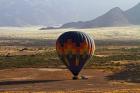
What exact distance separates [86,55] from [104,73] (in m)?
8.37

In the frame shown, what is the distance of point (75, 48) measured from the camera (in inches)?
2199

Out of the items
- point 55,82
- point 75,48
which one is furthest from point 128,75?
point 55,82

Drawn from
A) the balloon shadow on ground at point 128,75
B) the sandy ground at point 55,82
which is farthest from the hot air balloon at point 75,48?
the balloon shadow on ground at point 128,75

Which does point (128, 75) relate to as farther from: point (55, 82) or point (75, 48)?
point (55, 82)

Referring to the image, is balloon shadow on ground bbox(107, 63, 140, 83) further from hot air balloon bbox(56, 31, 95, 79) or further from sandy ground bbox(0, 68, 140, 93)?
hot air balloon bbox(56, 31, 95, 79)

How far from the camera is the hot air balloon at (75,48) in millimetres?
55375

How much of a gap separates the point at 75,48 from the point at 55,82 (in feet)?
15.0

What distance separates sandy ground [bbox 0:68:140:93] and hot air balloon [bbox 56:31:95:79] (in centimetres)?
216

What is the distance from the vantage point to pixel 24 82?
55.4 m

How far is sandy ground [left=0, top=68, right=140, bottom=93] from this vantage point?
163 ft

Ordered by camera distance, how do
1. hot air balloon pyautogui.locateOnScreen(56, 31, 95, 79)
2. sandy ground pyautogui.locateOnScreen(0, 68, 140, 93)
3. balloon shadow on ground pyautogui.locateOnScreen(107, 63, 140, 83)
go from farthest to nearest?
1. balloon shadow on ground pyautogui.locateOnScreen(107, 63, 140, 83)
2. hot air balloon pyautogui.locateOnScreen(56, 31, 95, 79)
3. sandy ground pyautogui.locateOnScreen(0, 68, 140, 93)

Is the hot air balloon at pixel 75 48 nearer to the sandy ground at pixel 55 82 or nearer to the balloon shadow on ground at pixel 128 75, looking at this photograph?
the sandy ground at pixel 55 82

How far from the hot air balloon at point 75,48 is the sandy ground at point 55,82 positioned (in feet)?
7.08

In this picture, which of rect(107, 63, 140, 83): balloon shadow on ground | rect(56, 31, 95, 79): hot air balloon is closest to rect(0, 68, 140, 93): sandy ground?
rect(107, 63, 140, 83): balloon shadow on ground
